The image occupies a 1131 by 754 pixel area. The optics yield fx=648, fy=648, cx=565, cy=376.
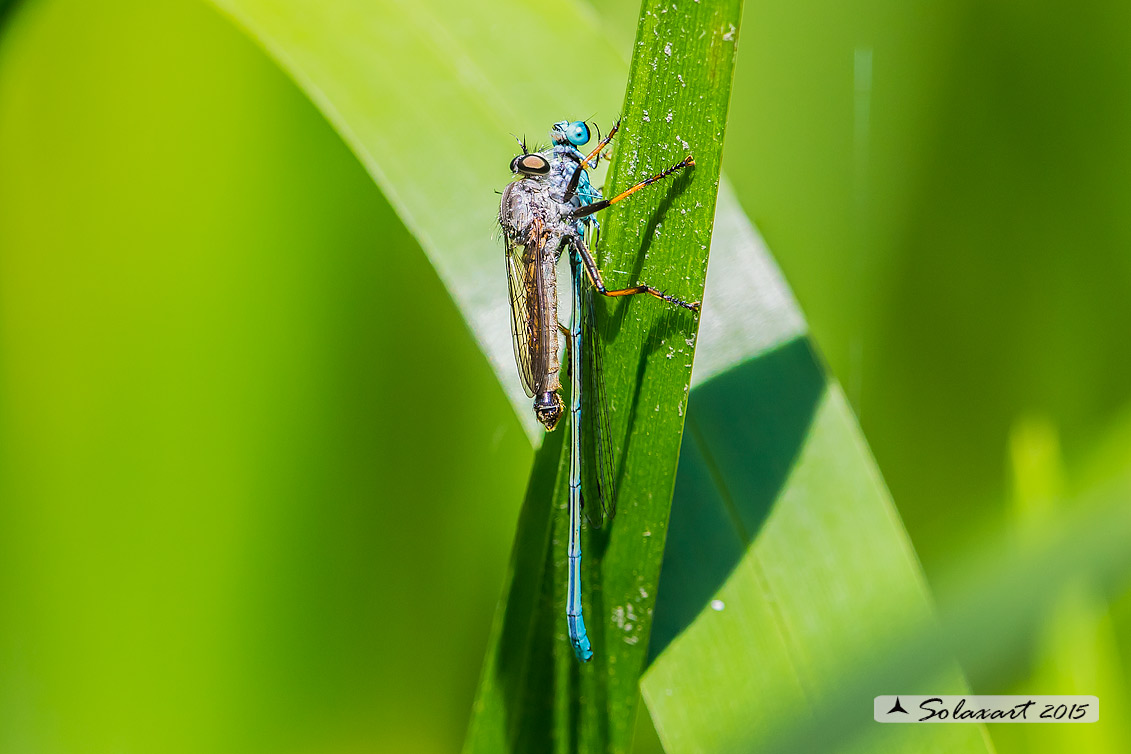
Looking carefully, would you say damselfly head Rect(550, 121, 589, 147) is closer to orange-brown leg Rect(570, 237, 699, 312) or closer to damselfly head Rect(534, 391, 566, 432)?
orange-brown leg Rect(570, 237, 699, 312)

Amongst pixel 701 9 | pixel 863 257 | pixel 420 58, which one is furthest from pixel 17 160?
pixel 863 257

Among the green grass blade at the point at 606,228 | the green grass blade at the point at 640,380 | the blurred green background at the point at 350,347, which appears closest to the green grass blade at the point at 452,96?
the green grass blade at the point at 606,228

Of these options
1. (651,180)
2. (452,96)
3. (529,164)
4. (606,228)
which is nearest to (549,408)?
(606,228)

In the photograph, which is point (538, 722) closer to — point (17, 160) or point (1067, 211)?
point (1067, 211)

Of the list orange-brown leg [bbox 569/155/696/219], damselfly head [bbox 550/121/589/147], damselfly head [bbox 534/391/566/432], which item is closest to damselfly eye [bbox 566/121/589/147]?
damselfly head [bbox 550/121/589/147]

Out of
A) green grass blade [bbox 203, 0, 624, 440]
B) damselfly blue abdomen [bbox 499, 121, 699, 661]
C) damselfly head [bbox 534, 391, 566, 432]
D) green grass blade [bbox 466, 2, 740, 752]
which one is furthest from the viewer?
green grass blade [bbox 203, 0, 624, 440]

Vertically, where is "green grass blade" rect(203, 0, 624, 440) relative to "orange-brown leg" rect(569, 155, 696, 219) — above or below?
above
